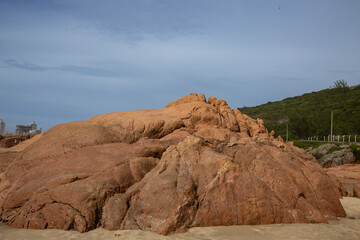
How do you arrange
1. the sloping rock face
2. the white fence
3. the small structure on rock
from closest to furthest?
the sloping rock face < the white fence < the small structure on rock

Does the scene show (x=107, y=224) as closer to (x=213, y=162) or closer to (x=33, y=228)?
(x=33, y=228)

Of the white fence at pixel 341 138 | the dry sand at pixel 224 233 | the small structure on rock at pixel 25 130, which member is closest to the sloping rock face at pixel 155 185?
the dry sand at pixel 224 233

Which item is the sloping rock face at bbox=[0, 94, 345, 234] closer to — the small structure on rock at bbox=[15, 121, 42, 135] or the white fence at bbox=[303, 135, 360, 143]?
the white fence at bbox=[303, 135, 360, 143]

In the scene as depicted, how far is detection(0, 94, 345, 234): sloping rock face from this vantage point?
807 centimetres

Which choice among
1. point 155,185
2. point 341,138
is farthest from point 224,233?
point 341,138

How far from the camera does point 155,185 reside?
8.37 meters

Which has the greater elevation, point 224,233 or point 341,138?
point 341,138

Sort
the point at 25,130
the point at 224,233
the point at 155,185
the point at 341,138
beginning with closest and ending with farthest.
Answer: the point at 224,233, the point at 155,185, the point at 341,138, the point at 25,130

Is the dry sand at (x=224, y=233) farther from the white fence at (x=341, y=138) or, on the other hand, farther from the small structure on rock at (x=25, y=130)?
the small structure on rock at (x=25, y=130)

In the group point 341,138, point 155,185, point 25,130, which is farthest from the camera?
point 25,130

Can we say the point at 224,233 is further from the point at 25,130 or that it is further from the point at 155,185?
the point at 25,130

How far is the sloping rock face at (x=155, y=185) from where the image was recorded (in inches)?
318

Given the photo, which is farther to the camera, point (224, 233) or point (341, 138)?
point (341, 138)

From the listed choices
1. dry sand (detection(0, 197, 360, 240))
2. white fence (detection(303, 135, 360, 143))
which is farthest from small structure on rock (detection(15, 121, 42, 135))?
dry sand (detection(0, 197, 360, 240))
